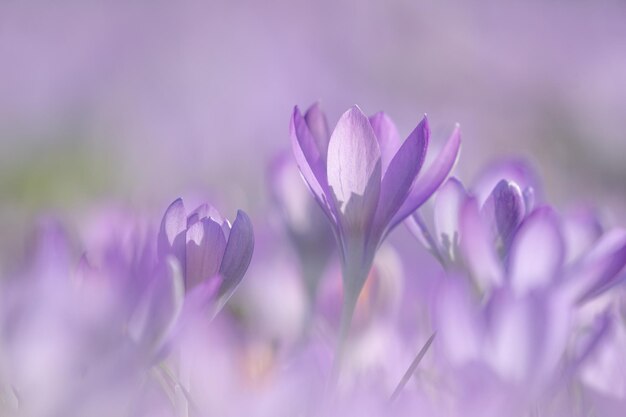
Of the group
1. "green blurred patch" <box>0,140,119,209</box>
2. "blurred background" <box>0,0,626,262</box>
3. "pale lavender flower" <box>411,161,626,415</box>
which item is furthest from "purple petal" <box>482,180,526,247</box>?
"green blurred patch" <box>0,140,119,209</box>

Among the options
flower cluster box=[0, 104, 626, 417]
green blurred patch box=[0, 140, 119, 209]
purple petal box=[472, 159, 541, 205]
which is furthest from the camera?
green blurred patch box=[0, 140, 119, 209]

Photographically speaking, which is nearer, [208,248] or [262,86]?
[208,248]

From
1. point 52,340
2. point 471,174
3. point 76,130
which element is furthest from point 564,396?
point 76,130

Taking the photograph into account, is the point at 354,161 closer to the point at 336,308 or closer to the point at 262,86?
the point at 336,308

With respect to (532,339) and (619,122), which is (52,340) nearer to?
(532,339)

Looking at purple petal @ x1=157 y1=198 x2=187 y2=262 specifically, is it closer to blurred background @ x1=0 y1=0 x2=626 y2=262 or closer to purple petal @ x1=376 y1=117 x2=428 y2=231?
purple petal @ x1=376 y1=117 x2=428 y2=231

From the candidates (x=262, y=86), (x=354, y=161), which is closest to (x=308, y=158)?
(x=354, y=161)

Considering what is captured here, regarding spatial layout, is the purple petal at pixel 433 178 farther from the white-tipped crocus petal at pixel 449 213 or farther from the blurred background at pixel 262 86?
the blurred background at pixel 262 86
